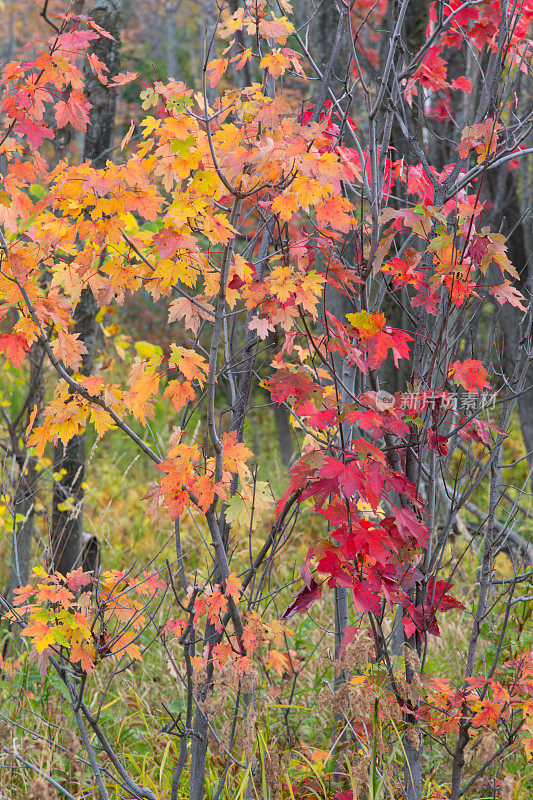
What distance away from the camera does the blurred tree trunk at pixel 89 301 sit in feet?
Result: 11.2

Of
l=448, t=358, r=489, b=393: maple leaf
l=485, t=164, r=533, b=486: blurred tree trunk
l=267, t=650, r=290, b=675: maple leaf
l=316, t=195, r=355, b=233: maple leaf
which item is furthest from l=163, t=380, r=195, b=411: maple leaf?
l=485, t=164, r=533, b=486: blurred tree trunk

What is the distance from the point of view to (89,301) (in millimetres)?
3521

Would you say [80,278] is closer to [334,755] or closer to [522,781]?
[334,755]

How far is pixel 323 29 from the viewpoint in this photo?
358cm

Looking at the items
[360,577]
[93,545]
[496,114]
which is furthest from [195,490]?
[93,545]

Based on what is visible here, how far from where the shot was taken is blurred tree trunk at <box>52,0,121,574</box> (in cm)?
340

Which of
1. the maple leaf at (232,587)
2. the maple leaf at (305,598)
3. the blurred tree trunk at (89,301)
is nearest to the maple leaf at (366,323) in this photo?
the maple leaf at (305,598)

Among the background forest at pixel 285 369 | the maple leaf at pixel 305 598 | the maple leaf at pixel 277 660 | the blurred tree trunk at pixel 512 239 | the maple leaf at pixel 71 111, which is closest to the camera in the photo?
the background forest at pixel 285 369

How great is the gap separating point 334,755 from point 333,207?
2.01 meters

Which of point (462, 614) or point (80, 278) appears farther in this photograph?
point (462, 614)

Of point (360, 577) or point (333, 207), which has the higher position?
point (333, 207)

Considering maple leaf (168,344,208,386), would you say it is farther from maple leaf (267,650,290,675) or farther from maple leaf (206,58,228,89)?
maple leaf (267,650,290,675)

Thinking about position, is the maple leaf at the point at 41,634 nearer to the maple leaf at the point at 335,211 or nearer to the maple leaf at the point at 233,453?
the maple leaf at the point at 233,453

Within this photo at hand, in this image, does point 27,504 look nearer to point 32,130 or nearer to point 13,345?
point 13,345
